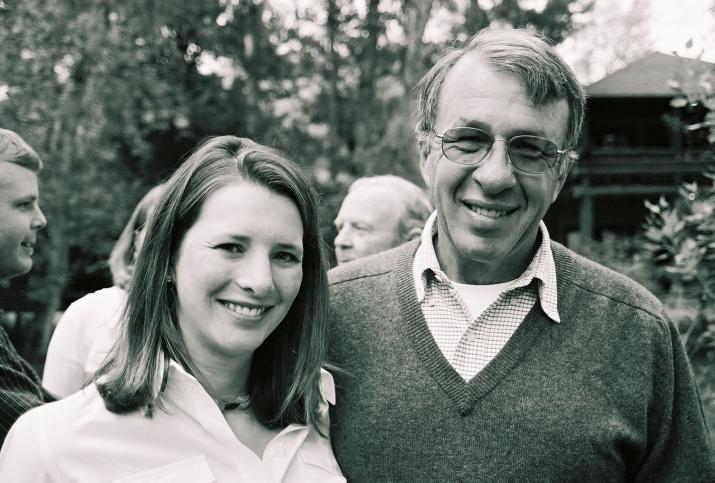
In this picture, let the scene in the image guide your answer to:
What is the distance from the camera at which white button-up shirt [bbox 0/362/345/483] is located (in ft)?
5.74

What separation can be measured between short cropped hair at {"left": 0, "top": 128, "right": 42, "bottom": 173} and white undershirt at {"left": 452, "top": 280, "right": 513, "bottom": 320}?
1.89m

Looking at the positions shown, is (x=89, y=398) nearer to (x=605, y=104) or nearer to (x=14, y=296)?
(x=14, y=296)

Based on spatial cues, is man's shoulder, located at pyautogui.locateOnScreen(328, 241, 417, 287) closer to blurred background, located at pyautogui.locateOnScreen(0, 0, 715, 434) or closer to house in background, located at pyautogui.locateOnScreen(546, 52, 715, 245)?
blurred background, located at pyautogui.locateOnScreen(0, 0, 715, 434)

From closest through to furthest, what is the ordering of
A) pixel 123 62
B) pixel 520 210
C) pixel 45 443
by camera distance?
pixel 45 443 < pixel 520 210 < pixel 123 62

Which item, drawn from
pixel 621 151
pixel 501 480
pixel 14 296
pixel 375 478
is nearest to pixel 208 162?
pixel 375 478

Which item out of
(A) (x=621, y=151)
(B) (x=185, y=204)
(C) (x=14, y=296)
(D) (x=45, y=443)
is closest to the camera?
(D) (x=45, y=443)

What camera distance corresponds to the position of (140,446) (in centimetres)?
183

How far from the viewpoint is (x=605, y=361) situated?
2043mm

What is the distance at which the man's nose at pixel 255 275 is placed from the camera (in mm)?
1878

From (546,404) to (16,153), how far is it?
2.29 meters

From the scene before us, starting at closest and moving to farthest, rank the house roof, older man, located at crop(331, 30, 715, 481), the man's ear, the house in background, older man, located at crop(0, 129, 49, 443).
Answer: older man, located at crop(331, 30, 715, 481)
the man's ear
older man, located at crop(0, 129, 49, 443)
the house roof
the house in background

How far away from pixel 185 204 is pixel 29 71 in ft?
23.9

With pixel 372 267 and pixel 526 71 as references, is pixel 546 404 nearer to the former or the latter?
pixel 372 267

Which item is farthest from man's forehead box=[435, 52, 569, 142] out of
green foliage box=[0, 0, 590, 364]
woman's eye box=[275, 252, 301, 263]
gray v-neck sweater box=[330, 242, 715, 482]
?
green foliage box=[0, 0, 590, 364]
